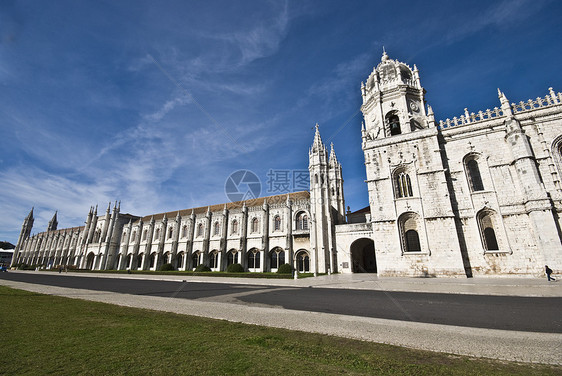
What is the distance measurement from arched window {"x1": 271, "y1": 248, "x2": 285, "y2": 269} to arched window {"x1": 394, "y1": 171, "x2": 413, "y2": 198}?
18570mm

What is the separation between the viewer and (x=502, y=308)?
862cm

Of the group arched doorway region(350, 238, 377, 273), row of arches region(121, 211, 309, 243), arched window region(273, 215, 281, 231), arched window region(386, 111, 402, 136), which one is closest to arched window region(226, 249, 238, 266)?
row of arches region(121, 211, 309, 243)

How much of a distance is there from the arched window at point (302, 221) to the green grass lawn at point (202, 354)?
30.4m

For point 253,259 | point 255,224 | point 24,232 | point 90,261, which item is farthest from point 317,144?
point 24,232

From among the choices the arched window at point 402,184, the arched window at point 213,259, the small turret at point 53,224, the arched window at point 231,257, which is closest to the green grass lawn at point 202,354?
the arched window at point 402,184

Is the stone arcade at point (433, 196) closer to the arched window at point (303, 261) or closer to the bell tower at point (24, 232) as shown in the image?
the arched window at point (303, 261)

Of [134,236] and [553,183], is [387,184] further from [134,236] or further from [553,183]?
[134,236]

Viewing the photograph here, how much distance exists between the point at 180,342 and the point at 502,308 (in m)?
10.7

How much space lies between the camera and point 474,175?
2297 cm

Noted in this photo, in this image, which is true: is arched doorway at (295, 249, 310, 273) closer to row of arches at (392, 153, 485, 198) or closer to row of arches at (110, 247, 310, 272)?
row of arches at (110, 247, 310, 272)

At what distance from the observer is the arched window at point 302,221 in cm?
3581

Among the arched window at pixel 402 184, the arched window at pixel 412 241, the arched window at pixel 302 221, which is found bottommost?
the arched window at pixel 412 241

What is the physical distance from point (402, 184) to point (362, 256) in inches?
471

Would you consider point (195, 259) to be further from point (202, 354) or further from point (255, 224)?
point (202, 354)
